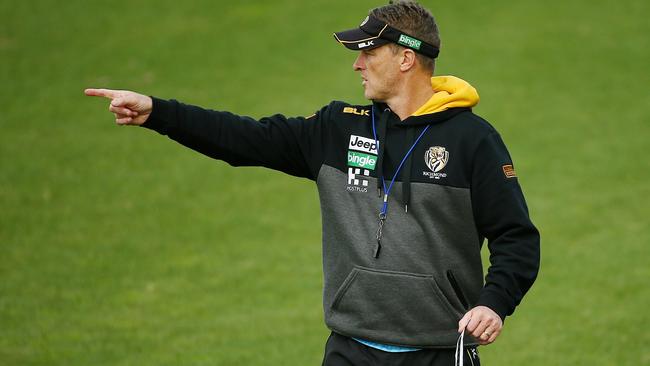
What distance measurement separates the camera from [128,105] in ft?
15.4

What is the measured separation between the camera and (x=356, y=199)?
4.80 m

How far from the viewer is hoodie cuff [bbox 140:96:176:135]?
189 inches

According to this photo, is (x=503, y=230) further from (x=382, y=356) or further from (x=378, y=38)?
(x=378, y=38)

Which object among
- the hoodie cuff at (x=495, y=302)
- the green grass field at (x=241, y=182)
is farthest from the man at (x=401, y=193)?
the green grass field at (x=241, y=182)

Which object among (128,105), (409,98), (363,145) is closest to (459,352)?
(363,145)

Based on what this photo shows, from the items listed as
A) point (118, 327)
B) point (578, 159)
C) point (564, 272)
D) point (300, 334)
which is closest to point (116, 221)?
point (118, 327)

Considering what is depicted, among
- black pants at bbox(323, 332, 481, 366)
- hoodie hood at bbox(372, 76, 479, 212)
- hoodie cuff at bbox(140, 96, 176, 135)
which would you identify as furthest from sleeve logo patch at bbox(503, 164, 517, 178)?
hoodie cuff at bbox(140, 96, 176, 135)

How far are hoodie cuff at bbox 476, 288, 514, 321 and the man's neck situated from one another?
866 mm

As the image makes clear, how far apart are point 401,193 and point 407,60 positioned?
0.60 metres

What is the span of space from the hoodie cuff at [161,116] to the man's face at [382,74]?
84 cm

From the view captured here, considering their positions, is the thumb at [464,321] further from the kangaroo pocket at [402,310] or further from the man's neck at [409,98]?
the man's neck at [409,98]

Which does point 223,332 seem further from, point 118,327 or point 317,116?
point 317,116

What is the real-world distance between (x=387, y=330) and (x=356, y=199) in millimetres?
564

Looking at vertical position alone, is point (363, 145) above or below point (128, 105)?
below
